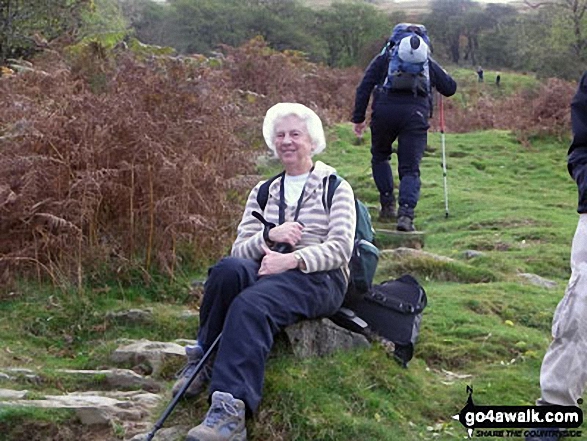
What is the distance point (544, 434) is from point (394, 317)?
Result: 118cm

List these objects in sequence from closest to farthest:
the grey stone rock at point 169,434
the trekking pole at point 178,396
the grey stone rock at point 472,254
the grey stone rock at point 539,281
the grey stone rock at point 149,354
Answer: the trekking pole at point 178,396 < the grey stone rock at point 169,434 < the grey stone rock at point 149,354 < the grey stone rock at point 539,281 < the grey stone rock at point 472,254

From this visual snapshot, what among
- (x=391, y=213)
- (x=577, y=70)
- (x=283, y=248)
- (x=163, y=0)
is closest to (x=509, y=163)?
(x=391, y=213)

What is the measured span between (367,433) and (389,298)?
1024mm

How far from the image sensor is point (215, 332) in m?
4.25

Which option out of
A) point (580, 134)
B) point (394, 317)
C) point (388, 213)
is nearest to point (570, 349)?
point (580, 134)

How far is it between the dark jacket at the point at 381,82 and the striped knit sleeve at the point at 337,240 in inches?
159

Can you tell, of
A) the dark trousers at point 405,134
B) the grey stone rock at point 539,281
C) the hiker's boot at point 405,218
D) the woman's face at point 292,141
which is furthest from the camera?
the hiker's boot at point 405,218

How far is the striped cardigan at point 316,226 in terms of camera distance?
4396 millimetres

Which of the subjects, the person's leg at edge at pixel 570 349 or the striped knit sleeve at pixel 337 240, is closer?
the person's leg at edge at pixel 570 349

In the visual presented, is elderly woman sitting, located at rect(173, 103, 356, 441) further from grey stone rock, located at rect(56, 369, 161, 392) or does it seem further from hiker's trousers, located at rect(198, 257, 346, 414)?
grey stone rock, located at rect(56, 369, 161, 392)

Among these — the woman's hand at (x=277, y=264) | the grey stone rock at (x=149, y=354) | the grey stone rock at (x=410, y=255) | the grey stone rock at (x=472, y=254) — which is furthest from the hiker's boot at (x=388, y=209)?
the woman's hand at (x=277, y=264)

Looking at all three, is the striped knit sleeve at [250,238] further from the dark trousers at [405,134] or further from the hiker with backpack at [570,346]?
the dark trousers at [405,134]

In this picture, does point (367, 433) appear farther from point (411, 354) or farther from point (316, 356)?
point (411, 354)

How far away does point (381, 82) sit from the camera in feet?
28.4
